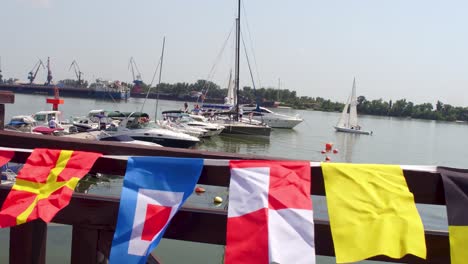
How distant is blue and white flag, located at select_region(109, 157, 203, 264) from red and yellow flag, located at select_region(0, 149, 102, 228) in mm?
306

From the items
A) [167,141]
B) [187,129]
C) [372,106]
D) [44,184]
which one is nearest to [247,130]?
[187,129]

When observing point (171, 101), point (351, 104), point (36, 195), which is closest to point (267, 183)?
point (36, 195)

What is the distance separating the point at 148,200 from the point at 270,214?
599 mm

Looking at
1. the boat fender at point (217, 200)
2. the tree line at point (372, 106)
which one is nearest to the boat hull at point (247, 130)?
the boat fender at point (217, 200)

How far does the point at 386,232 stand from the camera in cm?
215

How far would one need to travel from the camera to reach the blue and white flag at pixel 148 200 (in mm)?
2281

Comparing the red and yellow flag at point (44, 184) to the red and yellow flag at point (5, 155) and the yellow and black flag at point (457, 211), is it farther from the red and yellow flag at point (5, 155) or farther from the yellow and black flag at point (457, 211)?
the yellow and black flag at point (457, 211)

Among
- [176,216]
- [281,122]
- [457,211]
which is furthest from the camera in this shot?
[281,122]

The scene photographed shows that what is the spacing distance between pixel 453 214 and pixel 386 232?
32 cm

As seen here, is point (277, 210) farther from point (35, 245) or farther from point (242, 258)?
point (35, 245)

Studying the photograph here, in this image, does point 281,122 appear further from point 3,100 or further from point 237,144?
point 3,100

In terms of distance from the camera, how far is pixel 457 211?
7.21ft

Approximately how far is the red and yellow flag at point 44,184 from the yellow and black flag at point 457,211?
1754mm

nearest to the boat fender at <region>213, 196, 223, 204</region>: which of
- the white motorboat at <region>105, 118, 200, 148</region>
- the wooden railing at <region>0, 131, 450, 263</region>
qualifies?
the wooden railing at <region>0, 131, 450, 263</region>
